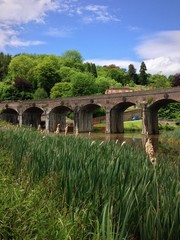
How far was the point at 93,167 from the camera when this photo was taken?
4.75 meters

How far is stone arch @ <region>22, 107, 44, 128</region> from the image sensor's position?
56.6m

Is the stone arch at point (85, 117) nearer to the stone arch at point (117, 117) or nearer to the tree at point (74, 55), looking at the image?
the stone arch at point (117, 117)

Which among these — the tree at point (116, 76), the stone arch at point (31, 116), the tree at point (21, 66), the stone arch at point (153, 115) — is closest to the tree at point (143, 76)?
the tree at point (116, 76)

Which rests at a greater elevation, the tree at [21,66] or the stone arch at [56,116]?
Result: the tree at [21,66]

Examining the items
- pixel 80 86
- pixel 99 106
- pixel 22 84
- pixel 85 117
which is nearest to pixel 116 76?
pixel 22 84

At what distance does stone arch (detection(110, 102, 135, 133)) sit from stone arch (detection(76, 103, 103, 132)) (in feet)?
8.19

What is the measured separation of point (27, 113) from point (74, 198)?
5424 cm

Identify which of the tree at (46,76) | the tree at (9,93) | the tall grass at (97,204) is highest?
the tree at (46,76)

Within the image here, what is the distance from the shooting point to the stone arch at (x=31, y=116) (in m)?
56.6

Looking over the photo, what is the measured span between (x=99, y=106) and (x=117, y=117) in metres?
3.58

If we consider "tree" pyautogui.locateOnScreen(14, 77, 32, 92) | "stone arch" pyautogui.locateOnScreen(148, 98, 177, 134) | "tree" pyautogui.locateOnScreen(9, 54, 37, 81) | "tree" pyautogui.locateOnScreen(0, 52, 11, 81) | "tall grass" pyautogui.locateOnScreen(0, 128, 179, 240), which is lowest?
Result: "tall grass" pyautogui.locateOnScreen(0, 128, 179, 240)

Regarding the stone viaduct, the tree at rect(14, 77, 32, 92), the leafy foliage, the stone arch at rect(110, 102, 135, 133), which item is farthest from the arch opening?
the tree at rect(14, 77, 32, 92)

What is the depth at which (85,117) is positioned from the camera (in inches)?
2025

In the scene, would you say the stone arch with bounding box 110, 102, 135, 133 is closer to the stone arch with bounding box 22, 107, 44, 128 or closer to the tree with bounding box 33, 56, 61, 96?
the stone arch with bounding box 22, 107, 44, 128
